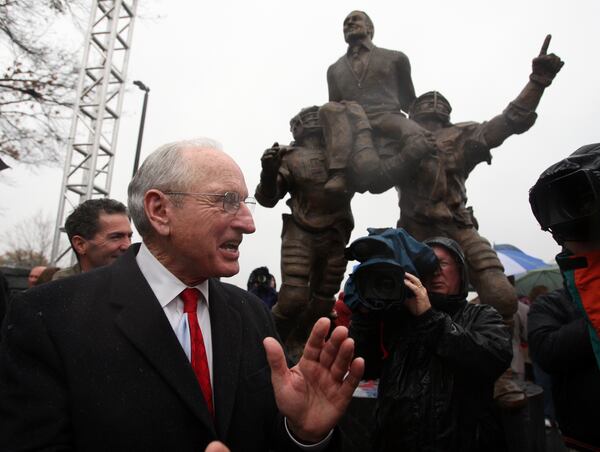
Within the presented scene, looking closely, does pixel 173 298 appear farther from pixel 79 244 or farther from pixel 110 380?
Answer: pixel 79 244

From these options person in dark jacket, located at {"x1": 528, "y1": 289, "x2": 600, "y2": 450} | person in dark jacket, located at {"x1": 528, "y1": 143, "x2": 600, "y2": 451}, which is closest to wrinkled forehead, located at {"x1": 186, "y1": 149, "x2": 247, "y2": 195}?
person in dark jacket, located at {"x1": 528, "y1": 143, "x2": 600, "y2": 451}

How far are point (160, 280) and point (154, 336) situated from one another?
0.29m

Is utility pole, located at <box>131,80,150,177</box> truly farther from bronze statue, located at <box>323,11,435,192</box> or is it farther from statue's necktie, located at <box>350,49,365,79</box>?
statue's necktie, located at <box>350,49,365,79</box>

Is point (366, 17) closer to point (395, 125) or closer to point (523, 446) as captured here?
point (395, 125)

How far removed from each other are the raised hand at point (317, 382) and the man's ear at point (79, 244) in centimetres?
210

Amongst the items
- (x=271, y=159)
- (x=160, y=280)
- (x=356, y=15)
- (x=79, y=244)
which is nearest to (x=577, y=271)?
(x=160, y=280)

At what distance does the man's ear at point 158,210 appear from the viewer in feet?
6.01

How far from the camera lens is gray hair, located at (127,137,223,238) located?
184cm

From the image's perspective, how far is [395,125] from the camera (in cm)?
436

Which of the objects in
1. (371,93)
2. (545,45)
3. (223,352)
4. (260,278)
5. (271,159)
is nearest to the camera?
(223,352)

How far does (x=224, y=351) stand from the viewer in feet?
5.53

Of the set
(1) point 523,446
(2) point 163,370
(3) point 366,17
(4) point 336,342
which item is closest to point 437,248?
(4) point 336,342

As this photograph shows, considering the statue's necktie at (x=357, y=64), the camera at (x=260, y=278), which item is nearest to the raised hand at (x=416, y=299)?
the statue's necktie at (x=357, y=64)

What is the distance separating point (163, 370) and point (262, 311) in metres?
0.66
